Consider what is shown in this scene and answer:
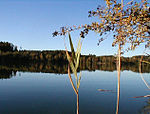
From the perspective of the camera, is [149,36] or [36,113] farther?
[36,113]

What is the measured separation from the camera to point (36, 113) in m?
7.94

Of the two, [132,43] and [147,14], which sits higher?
[147,14]

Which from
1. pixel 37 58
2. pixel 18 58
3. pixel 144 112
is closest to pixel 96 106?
pixel 144 112

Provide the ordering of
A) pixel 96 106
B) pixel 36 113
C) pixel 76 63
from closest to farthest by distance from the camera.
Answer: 1. pixel 76 63
2. pixel 36 113
3. pixel 96 106

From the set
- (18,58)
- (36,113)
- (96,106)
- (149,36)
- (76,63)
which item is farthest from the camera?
(18,58)

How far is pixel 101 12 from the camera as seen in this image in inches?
117

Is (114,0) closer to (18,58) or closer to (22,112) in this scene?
(22,112)

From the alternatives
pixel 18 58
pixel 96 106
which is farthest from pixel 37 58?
pixel 96 106

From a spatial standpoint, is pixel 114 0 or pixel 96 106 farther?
pixel 96 106

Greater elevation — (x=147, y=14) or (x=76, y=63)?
(x=147, y=14)

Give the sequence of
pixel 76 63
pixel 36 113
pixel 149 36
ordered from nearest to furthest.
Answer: pixel 76 63 < pixel 149 36 < pixel 36 113

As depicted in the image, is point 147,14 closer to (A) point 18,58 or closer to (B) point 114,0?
(B) point 114,0

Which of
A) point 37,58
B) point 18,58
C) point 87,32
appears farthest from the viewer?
point 37,58

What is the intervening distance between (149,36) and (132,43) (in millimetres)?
366
